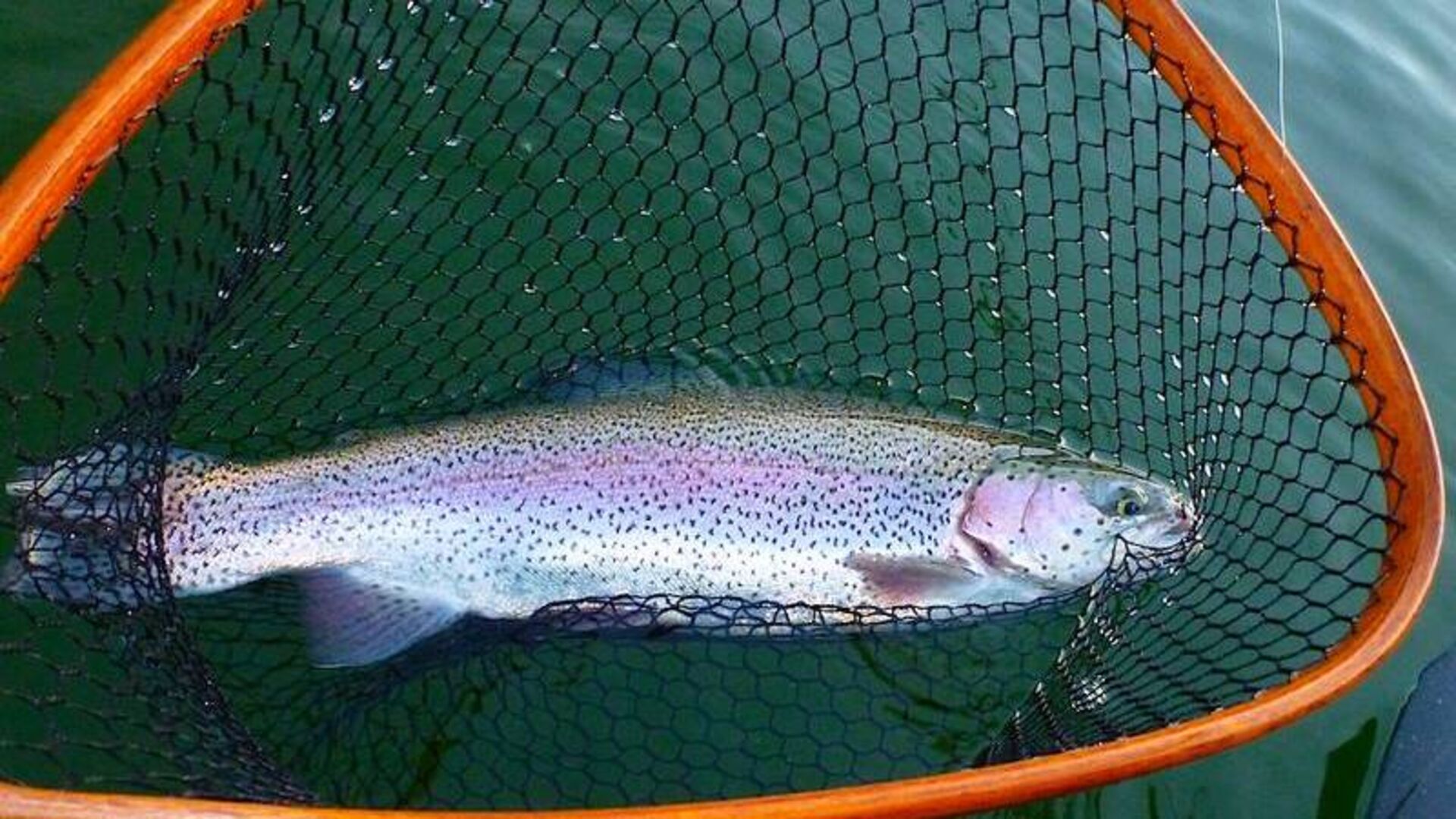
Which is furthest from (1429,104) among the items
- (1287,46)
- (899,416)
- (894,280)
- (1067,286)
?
(899,416)

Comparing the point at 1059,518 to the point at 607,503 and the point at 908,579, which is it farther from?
the point at 607,503

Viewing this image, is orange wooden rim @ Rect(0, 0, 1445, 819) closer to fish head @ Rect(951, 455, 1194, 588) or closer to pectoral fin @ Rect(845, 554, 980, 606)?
fish head @ Rect(951, 455, 1194, 588)

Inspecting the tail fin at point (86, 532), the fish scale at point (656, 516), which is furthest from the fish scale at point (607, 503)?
the tail fin at point (86, 532)

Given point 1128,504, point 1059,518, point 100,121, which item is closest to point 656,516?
point 1059,518

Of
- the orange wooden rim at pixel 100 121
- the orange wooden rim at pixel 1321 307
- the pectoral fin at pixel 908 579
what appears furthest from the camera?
the pectoral fin at pixel 908 579

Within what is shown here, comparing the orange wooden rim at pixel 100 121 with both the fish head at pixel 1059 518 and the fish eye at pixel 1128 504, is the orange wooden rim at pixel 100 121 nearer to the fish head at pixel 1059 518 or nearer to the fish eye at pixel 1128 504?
the fish head at pixel 1059 518

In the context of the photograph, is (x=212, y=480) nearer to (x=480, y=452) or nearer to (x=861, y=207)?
(x=480, y=452)
